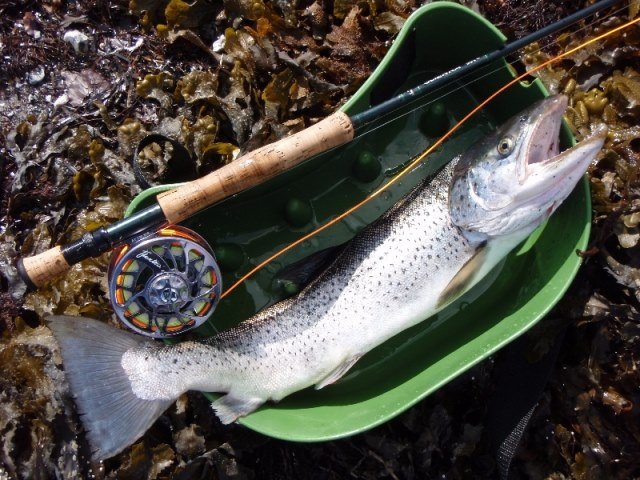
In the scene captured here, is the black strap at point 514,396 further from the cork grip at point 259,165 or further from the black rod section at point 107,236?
the black rod section at point 107,236

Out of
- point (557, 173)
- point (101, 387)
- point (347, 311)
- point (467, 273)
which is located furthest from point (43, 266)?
point (557, 173)

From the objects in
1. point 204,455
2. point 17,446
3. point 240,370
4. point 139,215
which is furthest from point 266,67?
point 17,446

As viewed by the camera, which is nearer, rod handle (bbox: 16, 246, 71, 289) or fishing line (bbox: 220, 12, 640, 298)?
rod handle (bbox: 16, 246, 71, 289)

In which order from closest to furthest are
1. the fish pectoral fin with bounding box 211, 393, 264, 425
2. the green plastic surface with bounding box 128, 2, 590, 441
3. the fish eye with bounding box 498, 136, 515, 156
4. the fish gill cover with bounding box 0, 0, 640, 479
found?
the fish eye with bounding box 498, 136, 515, 156 → the fish pectoral fin with bounding box 211, 393, 264, 425 → the green plastic surface with bounding box 128, 2, 590, 441 → the fish gill cover with bounding box 0, 0, 640, 479

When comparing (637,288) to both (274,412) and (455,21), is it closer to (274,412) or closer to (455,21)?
(455,21)

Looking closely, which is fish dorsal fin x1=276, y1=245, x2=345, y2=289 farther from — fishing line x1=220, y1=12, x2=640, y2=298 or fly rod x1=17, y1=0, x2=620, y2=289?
fly rod x1=17, y1=0, x2=620, y2=289

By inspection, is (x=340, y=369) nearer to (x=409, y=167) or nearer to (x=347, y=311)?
(x=347, y=311)

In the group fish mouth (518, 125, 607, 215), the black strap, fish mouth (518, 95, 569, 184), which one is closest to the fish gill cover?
the black strap
